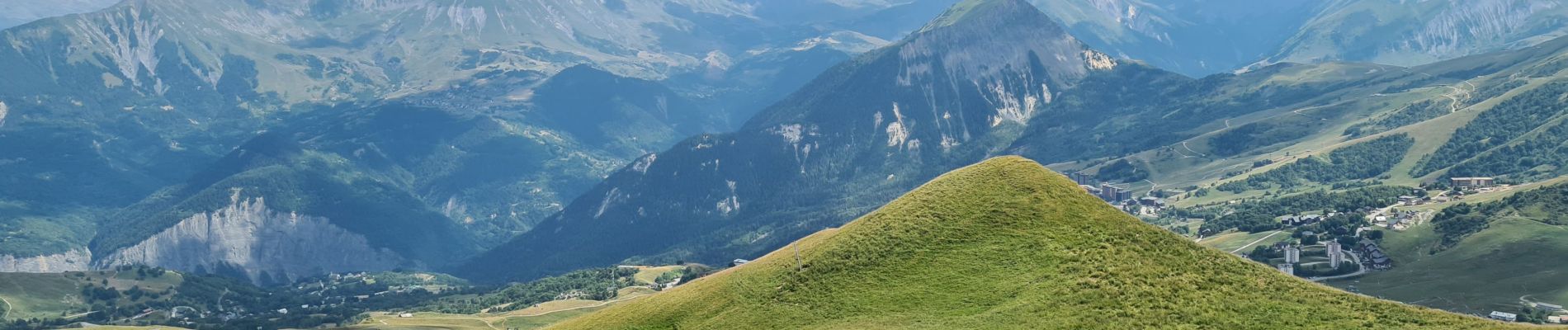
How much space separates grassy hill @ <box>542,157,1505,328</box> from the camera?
8662 cm

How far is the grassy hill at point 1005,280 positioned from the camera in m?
86.6

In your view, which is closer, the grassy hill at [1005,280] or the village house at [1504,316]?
the grassy hill at [1005,280]

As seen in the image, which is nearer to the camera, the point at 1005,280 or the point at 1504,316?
the point at 1005,280

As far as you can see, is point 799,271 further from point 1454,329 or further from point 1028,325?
point 1454,329

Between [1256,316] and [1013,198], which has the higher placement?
[1013,198]

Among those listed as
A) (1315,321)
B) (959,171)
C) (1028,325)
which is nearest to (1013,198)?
(959,171)

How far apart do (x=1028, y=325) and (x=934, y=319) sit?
763 cm

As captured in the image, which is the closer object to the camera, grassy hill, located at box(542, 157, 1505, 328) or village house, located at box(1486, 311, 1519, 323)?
grassy hill, located at box(542, 157, 1505, 328)

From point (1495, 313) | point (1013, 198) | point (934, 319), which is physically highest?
point (1013, 198)

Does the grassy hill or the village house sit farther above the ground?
the grassy hill

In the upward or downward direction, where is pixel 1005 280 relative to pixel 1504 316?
upward

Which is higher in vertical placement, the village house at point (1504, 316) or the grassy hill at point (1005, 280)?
the grassy hill at point (1005, 280)

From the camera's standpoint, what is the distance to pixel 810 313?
97875 millimetres

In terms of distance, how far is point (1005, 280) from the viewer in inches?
3720
